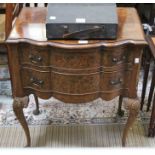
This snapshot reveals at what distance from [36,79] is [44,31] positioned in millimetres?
214

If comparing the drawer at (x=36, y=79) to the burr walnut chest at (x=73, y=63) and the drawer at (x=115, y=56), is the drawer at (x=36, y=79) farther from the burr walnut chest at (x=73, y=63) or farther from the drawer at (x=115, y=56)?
the drawer at (x=115, y=56)

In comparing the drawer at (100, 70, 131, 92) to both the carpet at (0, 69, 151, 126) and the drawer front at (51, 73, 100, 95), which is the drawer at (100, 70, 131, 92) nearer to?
the drawer front at (51, 73, 100, 95)

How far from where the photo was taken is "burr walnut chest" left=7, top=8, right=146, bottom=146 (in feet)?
3.28

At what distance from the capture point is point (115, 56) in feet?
3.37

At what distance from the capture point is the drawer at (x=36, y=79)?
109 cm

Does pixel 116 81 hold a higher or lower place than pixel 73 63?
lower

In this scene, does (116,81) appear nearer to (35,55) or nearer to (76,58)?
(76,58)

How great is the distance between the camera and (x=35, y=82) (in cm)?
113

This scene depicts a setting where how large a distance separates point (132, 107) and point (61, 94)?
341mm

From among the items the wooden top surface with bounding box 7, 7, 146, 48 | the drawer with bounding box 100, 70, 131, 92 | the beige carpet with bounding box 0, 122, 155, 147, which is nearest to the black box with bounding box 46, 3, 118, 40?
the wooden top surface with bounding box 7, 7, 146, 48

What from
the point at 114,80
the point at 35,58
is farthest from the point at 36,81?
the point at 114,80

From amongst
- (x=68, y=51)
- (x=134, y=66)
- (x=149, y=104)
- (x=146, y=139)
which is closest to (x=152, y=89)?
(x=149, y=104)

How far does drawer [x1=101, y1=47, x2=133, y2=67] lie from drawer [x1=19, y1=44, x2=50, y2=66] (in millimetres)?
232

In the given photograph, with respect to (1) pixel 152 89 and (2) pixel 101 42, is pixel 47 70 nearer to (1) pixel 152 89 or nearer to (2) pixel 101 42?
(2) pixel 101 42
